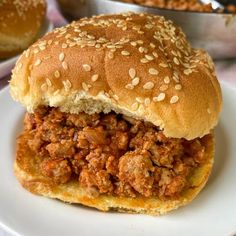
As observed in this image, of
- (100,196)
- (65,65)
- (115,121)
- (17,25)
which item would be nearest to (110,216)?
(100,196)

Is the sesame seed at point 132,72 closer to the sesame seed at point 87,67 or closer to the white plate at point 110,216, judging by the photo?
the sesame seed at point 87,67

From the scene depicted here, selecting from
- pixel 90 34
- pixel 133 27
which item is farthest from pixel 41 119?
pixel 133 27

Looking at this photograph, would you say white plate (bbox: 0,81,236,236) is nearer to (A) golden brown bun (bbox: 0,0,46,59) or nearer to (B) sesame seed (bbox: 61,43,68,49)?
(B) sesame seed (bbox: 61,43,68,49)

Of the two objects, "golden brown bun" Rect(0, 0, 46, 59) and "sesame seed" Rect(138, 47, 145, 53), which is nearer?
"sesame seed" Rect(138, 47, 145, 53)

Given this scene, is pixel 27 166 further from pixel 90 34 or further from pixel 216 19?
pixel 216 19

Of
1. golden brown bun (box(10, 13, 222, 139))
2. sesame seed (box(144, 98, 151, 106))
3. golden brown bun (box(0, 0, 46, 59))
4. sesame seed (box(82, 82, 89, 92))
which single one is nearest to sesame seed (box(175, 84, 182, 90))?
golden brown bun (box(10, 13, 222, 139))
